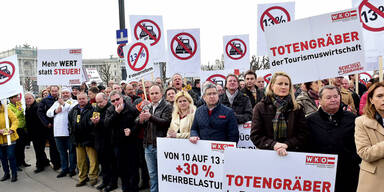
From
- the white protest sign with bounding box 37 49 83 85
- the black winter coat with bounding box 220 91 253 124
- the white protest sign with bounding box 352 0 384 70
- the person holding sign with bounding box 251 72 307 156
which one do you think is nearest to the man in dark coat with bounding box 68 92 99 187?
the white protest sign with bounding box 37 49 83 85

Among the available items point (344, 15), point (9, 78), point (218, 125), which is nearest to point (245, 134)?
point (218, 125)

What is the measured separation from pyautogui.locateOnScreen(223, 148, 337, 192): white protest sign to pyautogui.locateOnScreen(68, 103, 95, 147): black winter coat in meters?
3.52

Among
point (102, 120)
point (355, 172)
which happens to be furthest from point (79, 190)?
point (355, 172)

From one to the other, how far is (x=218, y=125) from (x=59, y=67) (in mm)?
5161

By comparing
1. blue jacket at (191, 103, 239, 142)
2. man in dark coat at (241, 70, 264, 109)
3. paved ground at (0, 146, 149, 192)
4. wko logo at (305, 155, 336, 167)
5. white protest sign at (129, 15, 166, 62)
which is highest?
white protest sign at (129, 15, 166, 62)

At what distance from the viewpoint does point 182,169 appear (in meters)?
4.14

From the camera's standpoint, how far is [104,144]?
19.2 ft

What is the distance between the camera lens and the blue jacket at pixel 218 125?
400 cm

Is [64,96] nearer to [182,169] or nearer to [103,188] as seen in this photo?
[103,188]

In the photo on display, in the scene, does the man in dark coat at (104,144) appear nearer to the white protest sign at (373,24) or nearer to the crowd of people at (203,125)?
the crowd of people at (203,125)

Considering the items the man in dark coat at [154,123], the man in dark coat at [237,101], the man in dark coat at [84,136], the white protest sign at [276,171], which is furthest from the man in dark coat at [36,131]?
the white protest sign at [276,171]

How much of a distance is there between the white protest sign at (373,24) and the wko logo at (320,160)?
309 centimetres

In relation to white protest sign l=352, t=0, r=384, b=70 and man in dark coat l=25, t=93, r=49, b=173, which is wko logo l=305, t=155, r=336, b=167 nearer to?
white protest sign l=352, t=0, r=384, b=70

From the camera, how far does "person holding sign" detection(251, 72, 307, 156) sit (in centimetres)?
335
